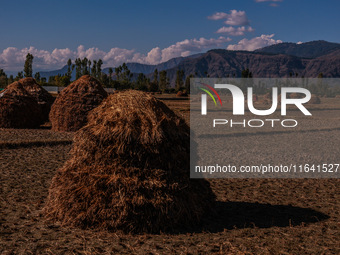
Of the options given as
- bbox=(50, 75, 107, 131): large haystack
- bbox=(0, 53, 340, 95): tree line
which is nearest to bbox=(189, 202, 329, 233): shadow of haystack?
bbox=(50, 75, 107, 131): large haystack

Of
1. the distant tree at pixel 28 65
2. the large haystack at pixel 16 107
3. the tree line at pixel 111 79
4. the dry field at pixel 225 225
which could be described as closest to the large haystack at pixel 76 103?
the large haystack at pixel 16 107

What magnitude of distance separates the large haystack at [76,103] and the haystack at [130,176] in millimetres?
10198

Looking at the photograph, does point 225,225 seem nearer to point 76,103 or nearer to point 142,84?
point 76,103

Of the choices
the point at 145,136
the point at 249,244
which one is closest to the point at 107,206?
the point at 145,136

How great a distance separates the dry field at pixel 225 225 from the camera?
481 cm

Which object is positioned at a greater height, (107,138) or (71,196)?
(107,138)

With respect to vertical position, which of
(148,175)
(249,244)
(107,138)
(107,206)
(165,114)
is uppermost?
(165,114)

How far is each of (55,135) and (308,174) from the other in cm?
990

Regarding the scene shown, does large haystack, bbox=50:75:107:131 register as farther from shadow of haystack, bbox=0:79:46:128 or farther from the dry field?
the dry field

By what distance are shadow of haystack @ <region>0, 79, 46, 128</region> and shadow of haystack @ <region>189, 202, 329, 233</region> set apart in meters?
12.9

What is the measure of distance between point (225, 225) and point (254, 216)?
75 cm

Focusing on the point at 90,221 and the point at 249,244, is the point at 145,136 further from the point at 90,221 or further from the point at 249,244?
the point at 249,244

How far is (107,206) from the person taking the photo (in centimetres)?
529

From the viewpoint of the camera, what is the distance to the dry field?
4.81m
